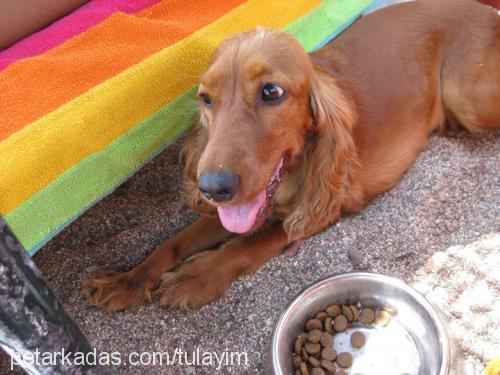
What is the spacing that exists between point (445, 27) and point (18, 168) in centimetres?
206

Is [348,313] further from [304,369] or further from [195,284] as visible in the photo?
[195,284]

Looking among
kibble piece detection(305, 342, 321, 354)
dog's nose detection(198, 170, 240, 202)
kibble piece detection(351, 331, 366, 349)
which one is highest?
dog's nose detection(198, 170, 240, 202)

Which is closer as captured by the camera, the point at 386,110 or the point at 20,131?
the point at 20,131

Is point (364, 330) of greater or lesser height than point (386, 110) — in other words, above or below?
below

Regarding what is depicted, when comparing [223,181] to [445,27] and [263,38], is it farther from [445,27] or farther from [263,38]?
[445,27]

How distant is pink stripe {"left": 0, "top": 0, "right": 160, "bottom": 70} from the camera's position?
2199 mm

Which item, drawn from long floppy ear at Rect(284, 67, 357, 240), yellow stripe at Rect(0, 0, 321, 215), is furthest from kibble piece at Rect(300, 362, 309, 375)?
yellow stripe at Rect(0, 0, 321, 215)

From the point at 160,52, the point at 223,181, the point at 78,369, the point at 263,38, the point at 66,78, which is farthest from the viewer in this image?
the point at 160,52

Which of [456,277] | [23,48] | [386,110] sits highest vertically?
[23,48]

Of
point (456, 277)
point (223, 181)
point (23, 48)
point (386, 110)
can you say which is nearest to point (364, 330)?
point (456, 277)

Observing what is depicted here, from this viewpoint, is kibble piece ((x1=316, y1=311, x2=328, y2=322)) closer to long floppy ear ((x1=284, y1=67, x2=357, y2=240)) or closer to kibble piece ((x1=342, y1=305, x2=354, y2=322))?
kibble piece ((x1=342, y1=305, x2=354, y2=322))

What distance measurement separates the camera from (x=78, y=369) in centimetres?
121

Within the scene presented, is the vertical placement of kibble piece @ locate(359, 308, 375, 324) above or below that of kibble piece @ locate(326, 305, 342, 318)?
below

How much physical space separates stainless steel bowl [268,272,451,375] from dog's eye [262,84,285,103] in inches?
26.7
